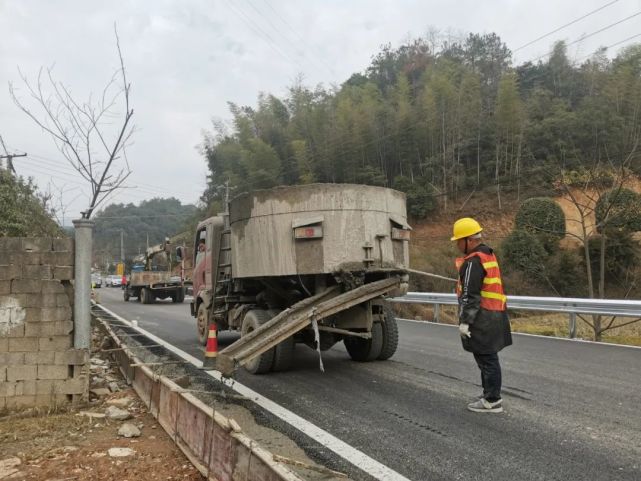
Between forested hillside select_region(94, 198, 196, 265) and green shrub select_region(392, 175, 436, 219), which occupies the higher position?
forested hillside select_region(94, 198, 196, 265)

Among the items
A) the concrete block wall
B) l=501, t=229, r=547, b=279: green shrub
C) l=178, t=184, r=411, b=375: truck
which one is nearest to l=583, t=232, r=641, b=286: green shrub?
l=501, t=229, r=547, b=279: green shrub

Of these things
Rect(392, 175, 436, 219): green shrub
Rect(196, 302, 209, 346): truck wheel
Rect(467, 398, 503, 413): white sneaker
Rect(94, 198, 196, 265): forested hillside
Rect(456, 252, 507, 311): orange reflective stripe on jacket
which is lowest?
Rect(467, 398, 503, 413): white sneaker

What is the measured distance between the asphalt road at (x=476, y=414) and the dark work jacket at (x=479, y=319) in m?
0.61

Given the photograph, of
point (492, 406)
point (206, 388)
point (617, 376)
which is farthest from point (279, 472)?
point (617, 376)

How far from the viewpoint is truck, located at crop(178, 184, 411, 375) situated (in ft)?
19.6

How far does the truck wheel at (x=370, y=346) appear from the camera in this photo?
7.15 meters

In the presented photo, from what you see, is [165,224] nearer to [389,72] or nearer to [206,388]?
[389,72]

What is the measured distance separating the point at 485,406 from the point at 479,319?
2.58 feet

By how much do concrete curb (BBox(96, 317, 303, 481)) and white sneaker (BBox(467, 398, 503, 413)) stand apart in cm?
236

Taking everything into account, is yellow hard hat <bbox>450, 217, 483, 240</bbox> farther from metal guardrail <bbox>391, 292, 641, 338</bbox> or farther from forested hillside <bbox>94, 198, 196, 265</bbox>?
forested hillside <bbox>94, 198, 196, 265</bbox>

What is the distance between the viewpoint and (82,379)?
5520 mm

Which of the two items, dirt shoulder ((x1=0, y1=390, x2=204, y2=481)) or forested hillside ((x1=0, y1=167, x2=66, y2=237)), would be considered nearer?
dirt shoulder ((x1=0, y1=390, x2=204, y2=481))

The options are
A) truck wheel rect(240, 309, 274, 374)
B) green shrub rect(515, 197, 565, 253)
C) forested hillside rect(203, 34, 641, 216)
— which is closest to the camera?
truck wheel rect(240, 309, 274, 374)

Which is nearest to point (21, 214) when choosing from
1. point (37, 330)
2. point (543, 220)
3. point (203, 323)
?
point (203, 323)
